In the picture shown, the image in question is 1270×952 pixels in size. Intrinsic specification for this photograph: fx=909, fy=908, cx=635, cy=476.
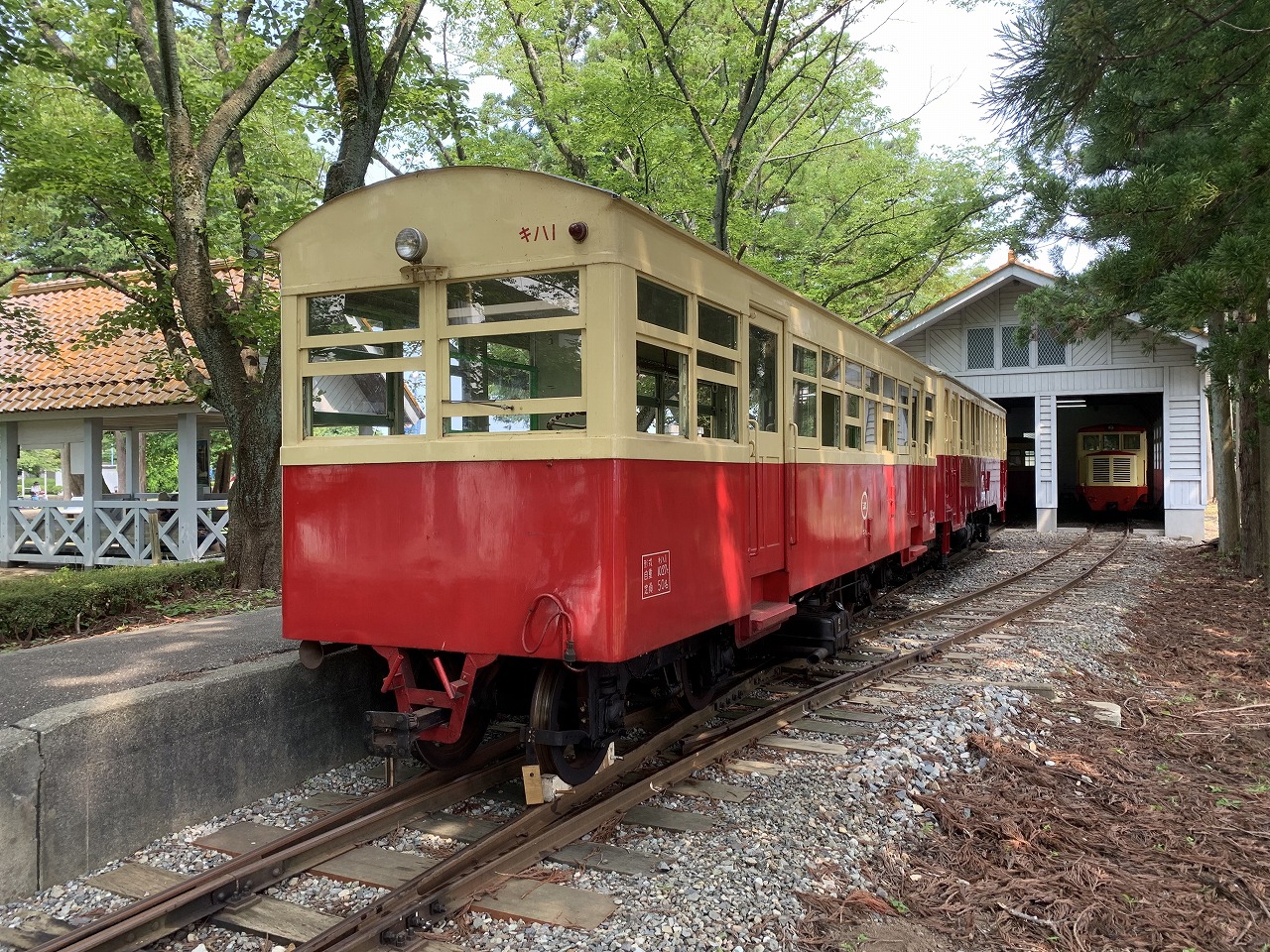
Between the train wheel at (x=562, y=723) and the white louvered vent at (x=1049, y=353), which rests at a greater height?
the white louvered vent at (x=1049, y=353)

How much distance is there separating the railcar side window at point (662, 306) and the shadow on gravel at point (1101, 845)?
8.59 ft

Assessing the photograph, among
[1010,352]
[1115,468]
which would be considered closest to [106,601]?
[1010,352]

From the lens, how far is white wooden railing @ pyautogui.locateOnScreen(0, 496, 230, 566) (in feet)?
44.1

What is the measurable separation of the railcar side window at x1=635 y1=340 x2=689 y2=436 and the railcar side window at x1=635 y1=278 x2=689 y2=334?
0.42ft

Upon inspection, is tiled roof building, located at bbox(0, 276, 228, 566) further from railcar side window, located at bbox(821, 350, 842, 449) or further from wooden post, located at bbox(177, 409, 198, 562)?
railcar side window, located at bbox(821, 350, 842, 449)

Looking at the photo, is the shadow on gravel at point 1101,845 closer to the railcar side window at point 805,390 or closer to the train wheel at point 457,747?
the train wheel at point 457,747

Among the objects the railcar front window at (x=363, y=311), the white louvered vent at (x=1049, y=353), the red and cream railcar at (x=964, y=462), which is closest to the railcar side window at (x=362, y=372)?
the railcar front window at (x=363, y=311)

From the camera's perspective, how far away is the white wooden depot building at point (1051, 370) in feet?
70.4

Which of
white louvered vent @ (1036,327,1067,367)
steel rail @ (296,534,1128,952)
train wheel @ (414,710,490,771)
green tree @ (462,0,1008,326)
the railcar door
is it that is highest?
green tree @ (462,0,1008,326)

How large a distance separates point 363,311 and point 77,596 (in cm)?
530

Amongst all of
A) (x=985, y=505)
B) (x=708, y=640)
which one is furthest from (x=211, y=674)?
(x=985, y=505)

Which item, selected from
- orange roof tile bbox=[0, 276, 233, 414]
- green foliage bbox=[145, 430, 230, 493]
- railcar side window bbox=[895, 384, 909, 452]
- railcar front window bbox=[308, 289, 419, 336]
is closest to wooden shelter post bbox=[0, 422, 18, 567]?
orange roof tile bbox=[0, 276, 233, 414]

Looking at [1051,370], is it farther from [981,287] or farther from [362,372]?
[362,372]

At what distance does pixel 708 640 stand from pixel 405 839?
2056mm
